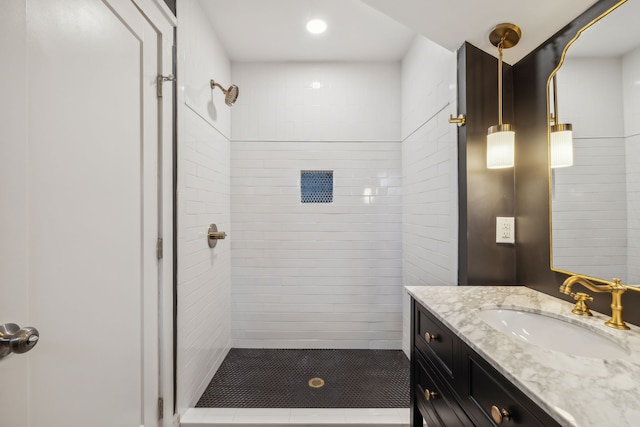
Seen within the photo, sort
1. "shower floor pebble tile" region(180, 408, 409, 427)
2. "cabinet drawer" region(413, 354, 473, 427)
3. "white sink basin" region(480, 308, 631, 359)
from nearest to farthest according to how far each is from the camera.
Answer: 1. "white sink basin" region(480, 308, 631, 359)
2. "cabinet drawer" region(413, 354, 473, 427)
3. "shower floor pebble tile" region(180, 408, 409, 427)

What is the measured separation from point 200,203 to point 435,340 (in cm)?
155

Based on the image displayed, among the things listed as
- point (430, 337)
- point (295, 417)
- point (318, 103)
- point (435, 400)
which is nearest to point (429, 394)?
point (435, 400)

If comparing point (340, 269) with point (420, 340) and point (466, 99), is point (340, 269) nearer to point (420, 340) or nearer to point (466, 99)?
point (420, 340)

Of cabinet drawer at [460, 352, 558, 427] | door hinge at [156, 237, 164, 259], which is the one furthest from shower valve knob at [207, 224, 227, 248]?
cabinet drawer at [460, 352, 558, 427]

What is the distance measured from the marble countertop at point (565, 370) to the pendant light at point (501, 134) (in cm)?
62

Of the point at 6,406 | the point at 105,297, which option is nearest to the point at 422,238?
the point at 105,297

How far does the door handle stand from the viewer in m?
0.69

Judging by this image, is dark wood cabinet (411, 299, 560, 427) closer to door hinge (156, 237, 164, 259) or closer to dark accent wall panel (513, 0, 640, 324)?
dark accent wall panel (513, 0, 640, 324)

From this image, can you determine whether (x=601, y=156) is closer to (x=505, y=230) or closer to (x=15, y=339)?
(x=505, y=230)

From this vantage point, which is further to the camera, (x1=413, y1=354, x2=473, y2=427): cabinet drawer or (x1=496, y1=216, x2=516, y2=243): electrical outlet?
(x1=496, y1=216, x2=516, y2=243): electrical outlet

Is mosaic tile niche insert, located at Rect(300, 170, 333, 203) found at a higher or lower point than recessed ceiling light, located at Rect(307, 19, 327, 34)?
lower

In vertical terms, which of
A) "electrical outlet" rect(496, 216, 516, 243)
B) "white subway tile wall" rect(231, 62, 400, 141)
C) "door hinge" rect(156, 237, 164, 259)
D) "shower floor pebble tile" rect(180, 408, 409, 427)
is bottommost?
"shower floor pebble tile" rect(180, 408, 409, 427)

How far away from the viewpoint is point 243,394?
1.90 m

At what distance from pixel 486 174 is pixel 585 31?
0.64m
